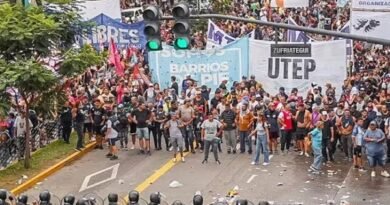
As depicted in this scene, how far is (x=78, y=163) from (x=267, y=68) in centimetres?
628

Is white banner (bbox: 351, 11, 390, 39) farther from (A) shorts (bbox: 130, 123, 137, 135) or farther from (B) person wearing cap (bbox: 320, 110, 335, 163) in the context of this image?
(A) shorts (bbox: 130, 123, 137, 135)

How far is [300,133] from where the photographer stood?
20812mm

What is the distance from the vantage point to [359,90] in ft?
75.6

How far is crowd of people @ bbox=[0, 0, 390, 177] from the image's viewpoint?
784 inches

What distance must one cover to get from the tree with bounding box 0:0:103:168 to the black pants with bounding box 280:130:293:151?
184 inches

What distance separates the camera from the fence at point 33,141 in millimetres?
19953

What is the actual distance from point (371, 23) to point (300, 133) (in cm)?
362

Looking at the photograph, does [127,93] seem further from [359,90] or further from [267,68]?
[359,90]

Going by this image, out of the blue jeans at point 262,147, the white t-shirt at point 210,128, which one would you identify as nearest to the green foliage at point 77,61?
the white t-shirt at point 210,128

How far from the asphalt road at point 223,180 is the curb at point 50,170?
0.14m

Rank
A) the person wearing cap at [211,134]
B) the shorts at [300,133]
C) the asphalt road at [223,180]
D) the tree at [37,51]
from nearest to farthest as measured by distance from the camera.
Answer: the asphalt road at [223,180] → the tree at [37,51] → the person wearing cap at [211,134] → the shorts at [300,133]

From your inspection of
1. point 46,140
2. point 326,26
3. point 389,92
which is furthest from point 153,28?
point 326,26

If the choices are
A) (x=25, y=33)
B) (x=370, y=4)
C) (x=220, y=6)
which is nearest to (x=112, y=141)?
Answer: (x=25, y=33)

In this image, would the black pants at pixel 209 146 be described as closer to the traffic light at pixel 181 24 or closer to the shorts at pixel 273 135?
the shorts at pixel 273 135
